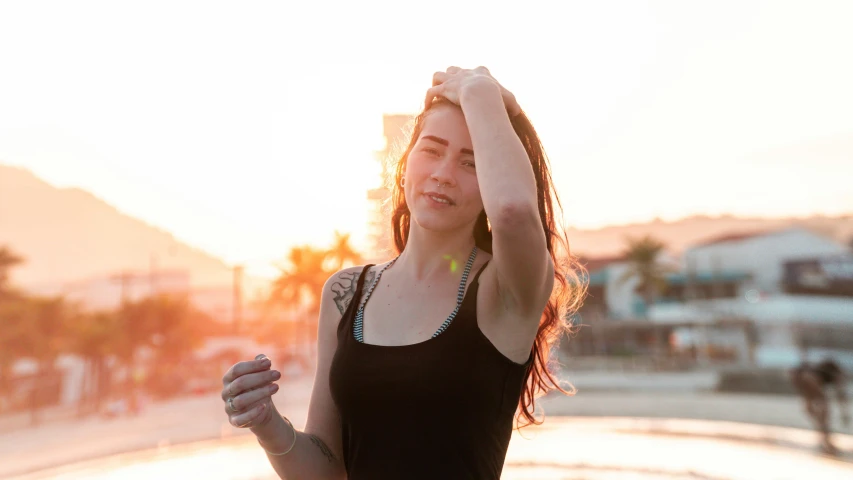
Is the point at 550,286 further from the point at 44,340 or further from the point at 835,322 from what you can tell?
the point at 835,322

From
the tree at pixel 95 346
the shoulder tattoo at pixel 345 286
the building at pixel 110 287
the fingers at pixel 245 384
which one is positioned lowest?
Answer: the building at pixel 110 287

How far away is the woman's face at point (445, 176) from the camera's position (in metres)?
1.76

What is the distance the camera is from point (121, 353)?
40.3m

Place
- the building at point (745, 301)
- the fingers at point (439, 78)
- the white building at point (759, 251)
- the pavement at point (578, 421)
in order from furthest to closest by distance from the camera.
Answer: the white building at point (759, 251) < the building at point (745, 301) < the pavement at point (578, 421) < the fingers at point (439, 78)

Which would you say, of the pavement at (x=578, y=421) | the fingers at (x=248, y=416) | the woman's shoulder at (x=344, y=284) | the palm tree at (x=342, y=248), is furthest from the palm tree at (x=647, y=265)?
the fingers at (x=248, y=416)

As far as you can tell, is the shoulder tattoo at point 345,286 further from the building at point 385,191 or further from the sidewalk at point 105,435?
the sidewalk at point 105,435

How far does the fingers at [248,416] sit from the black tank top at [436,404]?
0.22m

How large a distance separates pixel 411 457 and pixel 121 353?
144ft

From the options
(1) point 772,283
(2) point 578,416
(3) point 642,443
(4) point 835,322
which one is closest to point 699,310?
(1) point 772,283

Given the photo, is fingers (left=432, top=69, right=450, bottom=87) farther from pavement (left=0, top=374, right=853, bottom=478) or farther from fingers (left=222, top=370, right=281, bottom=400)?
pavement (left=0, top=374, right=853, bottom=478)

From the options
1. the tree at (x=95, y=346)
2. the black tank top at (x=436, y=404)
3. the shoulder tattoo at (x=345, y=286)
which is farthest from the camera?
the tree at (x=95, y=346)

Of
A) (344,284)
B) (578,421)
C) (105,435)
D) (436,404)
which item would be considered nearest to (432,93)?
(344,284)

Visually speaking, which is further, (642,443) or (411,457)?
(642,443)

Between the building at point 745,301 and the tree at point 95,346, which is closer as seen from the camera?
the tree at point 95,346
